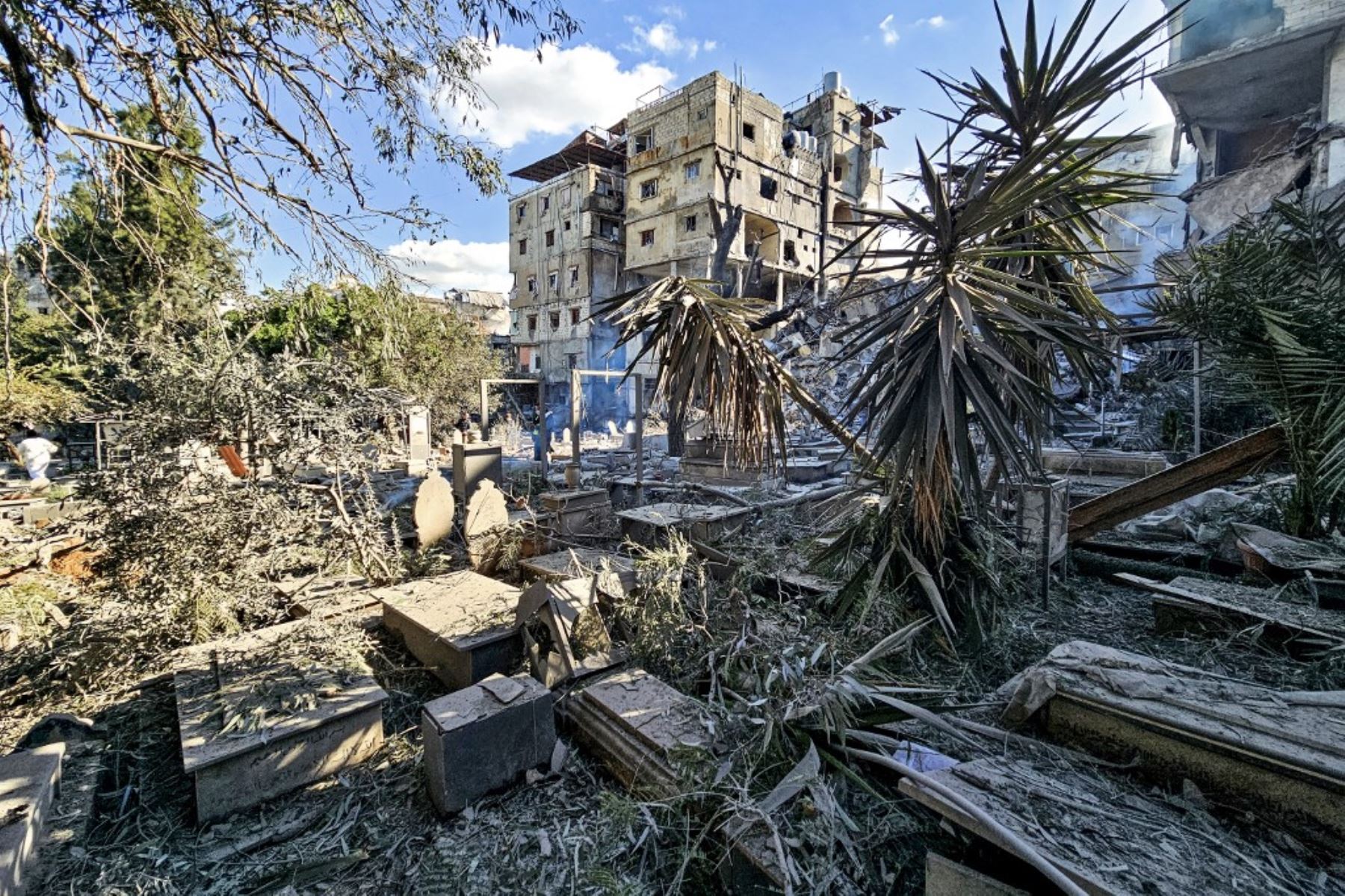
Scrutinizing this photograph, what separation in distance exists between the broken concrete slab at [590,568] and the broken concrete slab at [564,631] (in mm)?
174

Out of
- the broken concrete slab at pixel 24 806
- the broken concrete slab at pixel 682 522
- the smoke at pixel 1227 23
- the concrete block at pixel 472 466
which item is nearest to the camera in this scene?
the broken concrete slab at pixel 24 806

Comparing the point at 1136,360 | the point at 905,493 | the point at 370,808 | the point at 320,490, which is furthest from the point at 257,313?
the point at 1136,360

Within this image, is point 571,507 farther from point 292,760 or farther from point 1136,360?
point 1136,360

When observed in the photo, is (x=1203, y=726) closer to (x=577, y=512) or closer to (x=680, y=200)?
(x=577, y=512)

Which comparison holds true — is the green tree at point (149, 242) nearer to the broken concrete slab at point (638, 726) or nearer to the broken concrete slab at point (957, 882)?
the broken concrete slab at point (638, 726)

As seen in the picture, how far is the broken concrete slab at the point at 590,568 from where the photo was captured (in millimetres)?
4375

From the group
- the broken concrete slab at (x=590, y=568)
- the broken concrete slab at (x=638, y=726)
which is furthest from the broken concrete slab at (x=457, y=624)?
the broken concrete slab at (x=638, y=726)

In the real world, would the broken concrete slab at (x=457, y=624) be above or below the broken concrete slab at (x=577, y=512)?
below

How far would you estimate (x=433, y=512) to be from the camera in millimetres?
7027

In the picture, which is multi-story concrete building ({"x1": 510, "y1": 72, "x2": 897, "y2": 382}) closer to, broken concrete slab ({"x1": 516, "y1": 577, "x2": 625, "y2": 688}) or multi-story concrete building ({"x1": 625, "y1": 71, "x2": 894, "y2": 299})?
multi-story concrete building ({"x1": 625, "y1": 71, "x2": 894, "y2": 299})

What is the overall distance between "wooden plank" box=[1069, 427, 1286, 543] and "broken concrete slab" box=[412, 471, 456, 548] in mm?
6912

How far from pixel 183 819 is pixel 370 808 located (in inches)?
37.6

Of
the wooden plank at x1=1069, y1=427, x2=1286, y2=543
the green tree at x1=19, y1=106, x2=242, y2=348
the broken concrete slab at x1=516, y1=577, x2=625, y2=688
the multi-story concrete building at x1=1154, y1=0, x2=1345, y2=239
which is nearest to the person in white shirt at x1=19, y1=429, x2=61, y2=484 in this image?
the green tree at x1=19, y1=106, x2=242, y2=348

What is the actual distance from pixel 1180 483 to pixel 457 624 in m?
6.23
